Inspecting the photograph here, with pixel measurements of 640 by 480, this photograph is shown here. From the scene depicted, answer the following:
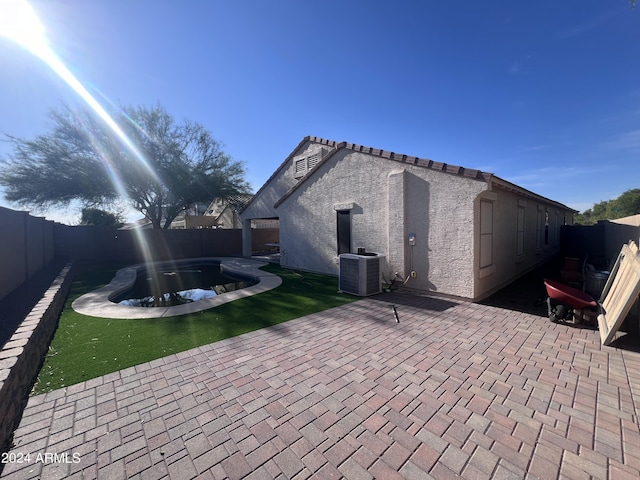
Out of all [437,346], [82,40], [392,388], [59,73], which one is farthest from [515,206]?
[59,73]

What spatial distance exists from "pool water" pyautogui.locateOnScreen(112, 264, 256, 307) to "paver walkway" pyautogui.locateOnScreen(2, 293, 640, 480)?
5.43 meters

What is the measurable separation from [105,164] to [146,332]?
16.5 m

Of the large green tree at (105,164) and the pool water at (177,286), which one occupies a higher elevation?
the large green tree at (105,164)

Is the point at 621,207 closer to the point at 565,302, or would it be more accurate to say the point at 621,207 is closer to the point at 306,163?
the point at 306,163

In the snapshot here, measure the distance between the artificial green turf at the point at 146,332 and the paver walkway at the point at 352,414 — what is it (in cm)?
38

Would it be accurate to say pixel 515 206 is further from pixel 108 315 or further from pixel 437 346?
pixel 108 315

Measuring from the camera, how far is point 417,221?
768cm

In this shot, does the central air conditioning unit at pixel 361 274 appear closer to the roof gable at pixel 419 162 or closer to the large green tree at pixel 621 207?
the roof gable at pixel 419 162

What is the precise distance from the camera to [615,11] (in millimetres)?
5934

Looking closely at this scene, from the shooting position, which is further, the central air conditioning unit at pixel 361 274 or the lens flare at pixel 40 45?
the central air conditioning unit at pixel 361 274

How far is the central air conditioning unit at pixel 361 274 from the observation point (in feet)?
24.9

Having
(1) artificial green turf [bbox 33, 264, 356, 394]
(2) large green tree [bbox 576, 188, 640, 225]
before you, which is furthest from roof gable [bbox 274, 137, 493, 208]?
(2) large green tree [bbox 576, 188, 640, 225]

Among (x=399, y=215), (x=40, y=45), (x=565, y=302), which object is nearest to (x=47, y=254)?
(x=40, y=45)

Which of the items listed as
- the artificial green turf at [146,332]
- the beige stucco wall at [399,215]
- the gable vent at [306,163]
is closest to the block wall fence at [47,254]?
the artificial green turf at [146,332]
